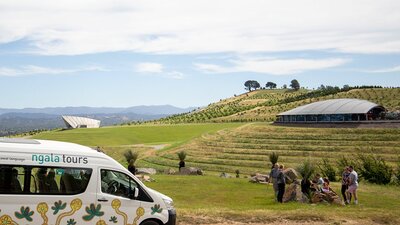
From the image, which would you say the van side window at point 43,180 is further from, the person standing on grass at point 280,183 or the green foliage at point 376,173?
the green foliage at point 376,173

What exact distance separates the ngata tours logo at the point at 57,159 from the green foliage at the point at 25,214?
1062 mm

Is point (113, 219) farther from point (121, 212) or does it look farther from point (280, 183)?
point (280, 183)

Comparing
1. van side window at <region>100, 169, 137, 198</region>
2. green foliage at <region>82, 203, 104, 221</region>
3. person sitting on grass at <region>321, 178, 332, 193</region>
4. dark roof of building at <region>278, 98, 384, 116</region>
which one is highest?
dark roof of building at <region>278, 98, 384, 116</region>

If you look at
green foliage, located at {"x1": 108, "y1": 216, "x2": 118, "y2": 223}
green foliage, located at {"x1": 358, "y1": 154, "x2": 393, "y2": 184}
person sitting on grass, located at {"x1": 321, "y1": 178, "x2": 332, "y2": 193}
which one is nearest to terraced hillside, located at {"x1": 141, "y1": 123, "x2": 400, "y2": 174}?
green foliage, located at {"x1": 358, "y1": 154, "x2": 393, "y2": 184}

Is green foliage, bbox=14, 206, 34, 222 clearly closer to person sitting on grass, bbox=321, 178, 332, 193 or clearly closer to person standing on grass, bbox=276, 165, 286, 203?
person standing on grass, bbox=276, 165, 286, 203

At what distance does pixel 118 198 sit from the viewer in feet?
36.0

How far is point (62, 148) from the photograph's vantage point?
421 inches

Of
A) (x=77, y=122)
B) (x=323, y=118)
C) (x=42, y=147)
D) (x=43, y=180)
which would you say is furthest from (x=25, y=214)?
(x=77, y=122)

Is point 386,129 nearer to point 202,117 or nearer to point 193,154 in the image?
point 193,154

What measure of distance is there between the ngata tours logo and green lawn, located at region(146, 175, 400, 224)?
5.23 metres

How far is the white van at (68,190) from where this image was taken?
1011 cm

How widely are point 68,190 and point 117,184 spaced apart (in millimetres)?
1140

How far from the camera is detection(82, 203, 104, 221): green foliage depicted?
10688 mm

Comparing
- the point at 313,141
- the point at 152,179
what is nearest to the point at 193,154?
the point at 313,141
